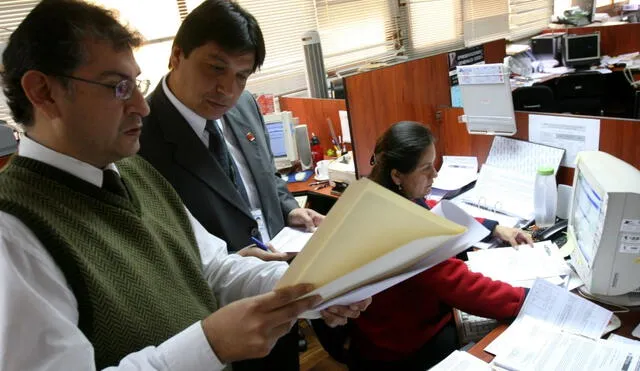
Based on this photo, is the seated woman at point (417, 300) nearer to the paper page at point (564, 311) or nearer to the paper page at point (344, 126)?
the paper page at point (564, 311)

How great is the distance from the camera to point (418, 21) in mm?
4742

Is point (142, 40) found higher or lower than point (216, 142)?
higher

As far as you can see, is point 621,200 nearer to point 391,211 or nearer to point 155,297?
point 391,211

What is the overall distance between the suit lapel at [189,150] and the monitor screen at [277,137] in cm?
140

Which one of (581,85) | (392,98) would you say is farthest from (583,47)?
(392,98)

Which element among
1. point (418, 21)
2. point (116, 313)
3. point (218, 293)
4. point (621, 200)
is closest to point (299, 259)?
point (116, 313)

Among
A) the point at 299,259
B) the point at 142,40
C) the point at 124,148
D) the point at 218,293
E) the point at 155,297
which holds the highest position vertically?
the point at 142,40

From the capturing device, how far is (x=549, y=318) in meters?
1.25

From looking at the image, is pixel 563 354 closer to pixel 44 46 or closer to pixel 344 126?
pixel 44 46

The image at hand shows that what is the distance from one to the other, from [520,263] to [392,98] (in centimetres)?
114

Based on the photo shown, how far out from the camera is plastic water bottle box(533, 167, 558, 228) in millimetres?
1794

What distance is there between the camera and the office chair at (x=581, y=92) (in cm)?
411

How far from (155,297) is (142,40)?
503 millimetres

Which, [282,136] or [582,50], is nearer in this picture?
[282,136]
